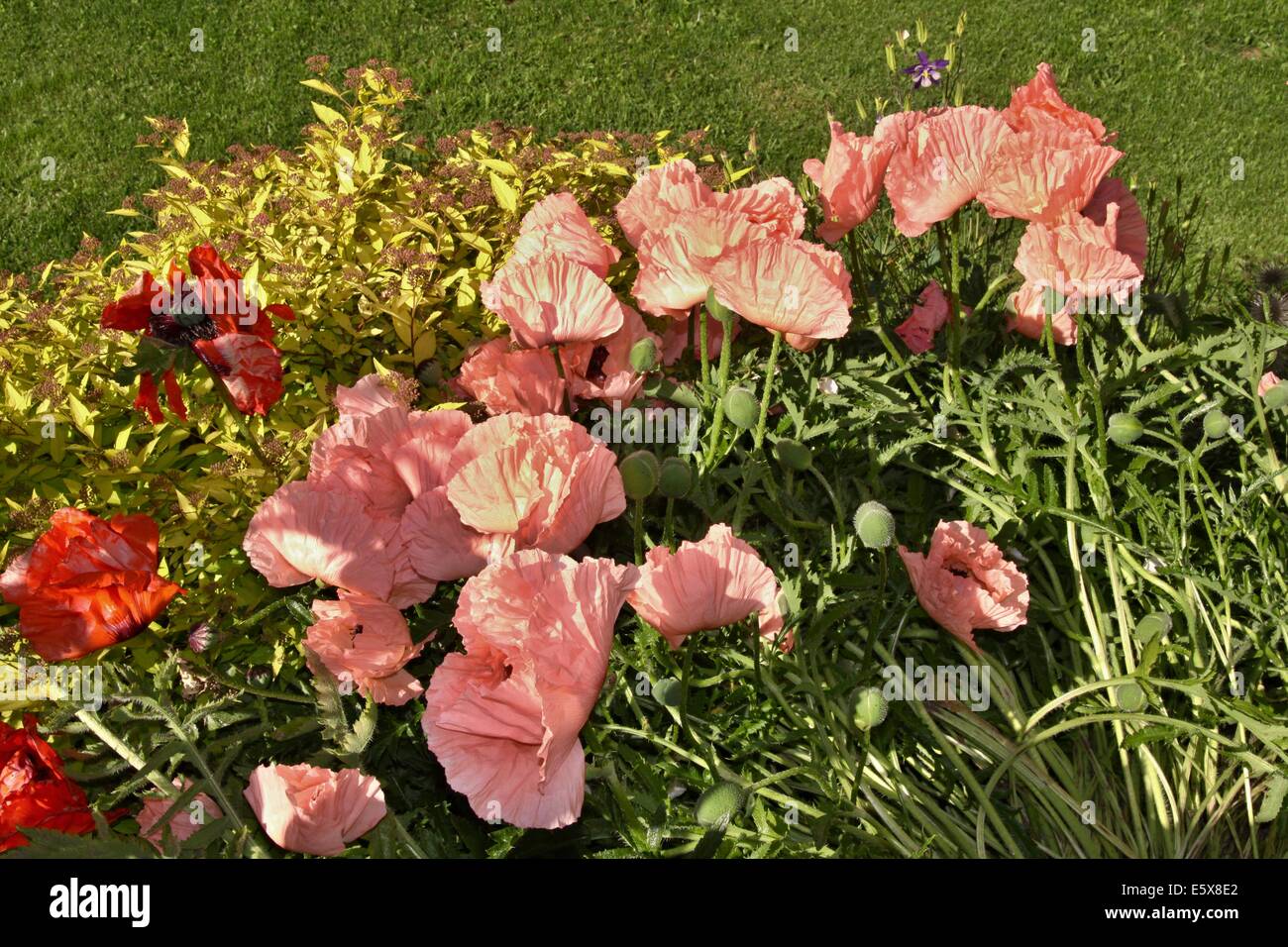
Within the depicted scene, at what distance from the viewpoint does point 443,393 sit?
7.09 ft

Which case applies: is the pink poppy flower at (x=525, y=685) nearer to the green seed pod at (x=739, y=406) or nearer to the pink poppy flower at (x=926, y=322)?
the green seed pod at (x=739, y=406)

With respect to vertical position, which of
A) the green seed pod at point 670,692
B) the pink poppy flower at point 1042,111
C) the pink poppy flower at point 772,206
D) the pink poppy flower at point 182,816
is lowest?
the pink poppy flower at point 182,816

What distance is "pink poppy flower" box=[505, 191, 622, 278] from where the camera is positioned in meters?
1.67

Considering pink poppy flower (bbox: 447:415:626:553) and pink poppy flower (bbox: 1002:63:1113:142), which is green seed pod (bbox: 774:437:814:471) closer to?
pink poppy flower (bbox: 447:415:626:553)

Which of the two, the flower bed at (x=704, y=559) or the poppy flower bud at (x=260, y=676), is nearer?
the flower bed at (x=704, y=559)

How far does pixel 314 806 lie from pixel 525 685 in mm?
259

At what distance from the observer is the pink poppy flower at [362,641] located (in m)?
1.30

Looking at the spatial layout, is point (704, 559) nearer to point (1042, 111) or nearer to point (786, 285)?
point (786, 285)

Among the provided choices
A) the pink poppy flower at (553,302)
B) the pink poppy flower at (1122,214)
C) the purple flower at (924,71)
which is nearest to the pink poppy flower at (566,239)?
the pink poppy flower at (553,302)

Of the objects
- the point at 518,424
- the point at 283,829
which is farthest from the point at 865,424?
the point at 283,829

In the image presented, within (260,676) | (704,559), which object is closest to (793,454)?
(704,559)

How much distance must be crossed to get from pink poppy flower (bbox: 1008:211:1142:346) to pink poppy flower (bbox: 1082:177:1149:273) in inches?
5.1

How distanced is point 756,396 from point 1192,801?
841mm

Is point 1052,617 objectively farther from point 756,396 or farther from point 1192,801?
point 756,396
